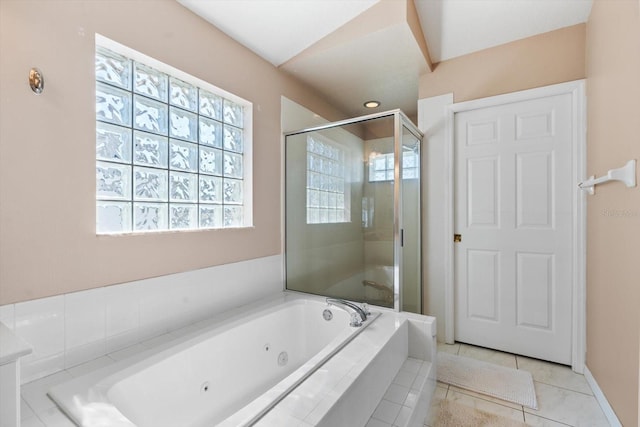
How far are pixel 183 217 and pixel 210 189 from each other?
0.89 feet

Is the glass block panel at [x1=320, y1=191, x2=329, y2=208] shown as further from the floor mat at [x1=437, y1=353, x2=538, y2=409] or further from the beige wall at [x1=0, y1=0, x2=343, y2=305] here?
the floor mat at [x1=437, y1=353, x2=538, y2=409]

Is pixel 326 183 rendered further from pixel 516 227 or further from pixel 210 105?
pixel 516 227

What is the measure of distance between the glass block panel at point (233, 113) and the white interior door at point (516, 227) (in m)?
1.77

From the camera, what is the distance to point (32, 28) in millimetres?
1235

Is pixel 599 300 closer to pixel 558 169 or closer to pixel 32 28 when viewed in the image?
pixel 558 169

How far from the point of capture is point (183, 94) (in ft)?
6.18

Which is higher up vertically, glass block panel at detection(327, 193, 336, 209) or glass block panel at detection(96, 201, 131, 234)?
glass block panel at detection(327, 193, 336, 209)

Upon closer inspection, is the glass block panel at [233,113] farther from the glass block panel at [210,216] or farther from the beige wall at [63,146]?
the glass block panel at [210,216]

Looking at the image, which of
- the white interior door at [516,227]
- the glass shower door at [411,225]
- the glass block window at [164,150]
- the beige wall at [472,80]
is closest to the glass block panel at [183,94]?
the glass block window at [164,150]

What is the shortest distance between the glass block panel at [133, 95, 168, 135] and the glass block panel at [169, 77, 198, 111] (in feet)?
0.30

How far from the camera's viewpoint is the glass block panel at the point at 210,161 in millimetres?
1994

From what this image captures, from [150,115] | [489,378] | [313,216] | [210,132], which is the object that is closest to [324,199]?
[313,216]

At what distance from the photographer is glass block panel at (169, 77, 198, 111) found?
1.83m

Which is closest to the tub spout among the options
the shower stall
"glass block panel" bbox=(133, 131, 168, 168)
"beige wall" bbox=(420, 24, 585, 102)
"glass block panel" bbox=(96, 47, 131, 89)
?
the shower stall
